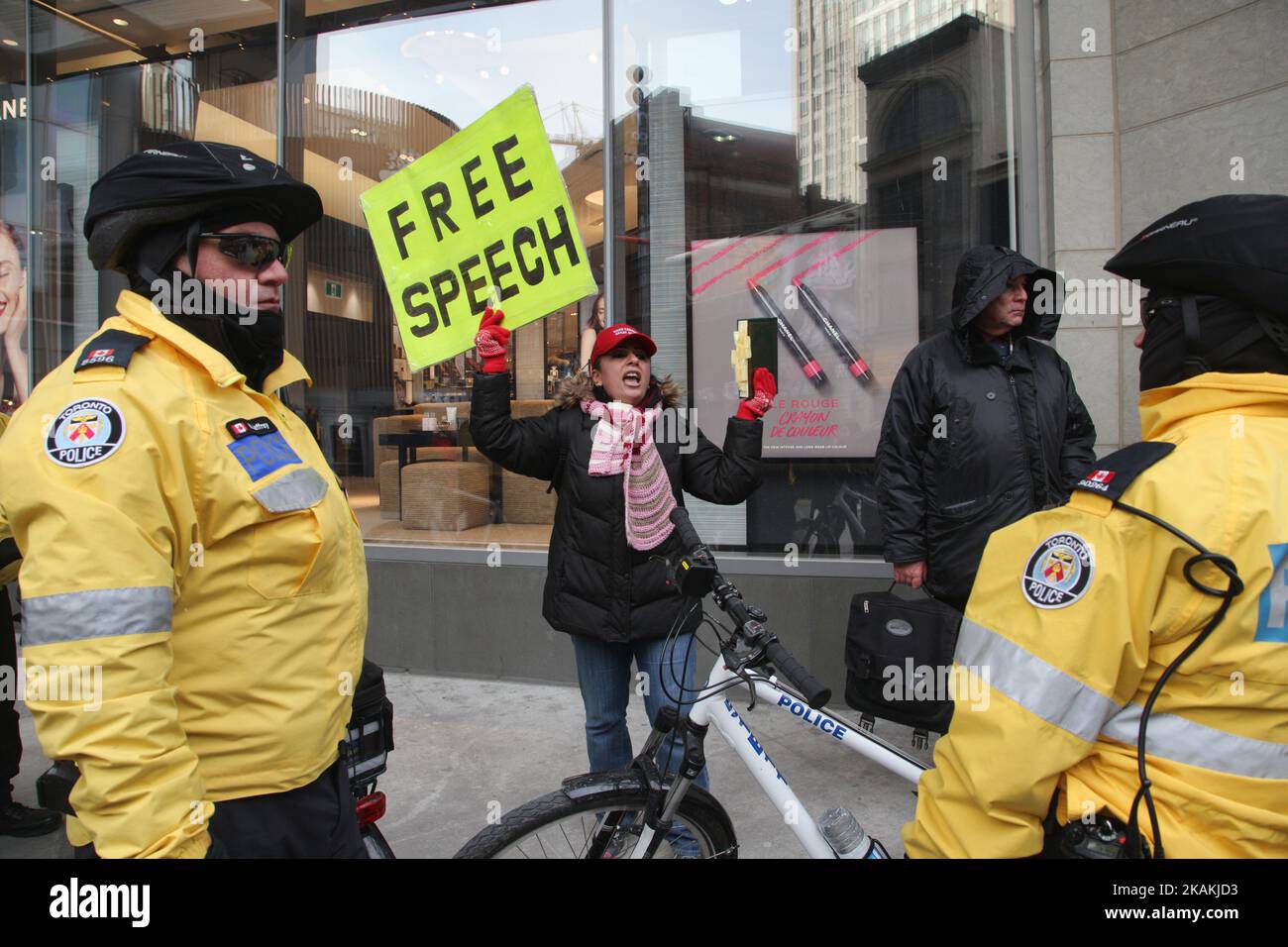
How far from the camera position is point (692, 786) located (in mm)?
2324

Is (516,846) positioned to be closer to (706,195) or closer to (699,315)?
(699,315)

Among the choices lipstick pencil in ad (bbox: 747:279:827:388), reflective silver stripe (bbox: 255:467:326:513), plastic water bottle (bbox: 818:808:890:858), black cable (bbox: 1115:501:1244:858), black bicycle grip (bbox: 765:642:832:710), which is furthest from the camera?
lipstick pencil in ad (bbox: 747:279:827:388)

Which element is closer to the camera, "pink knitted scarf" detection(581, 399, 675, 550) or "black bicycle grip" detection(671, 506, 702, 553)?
"black bicycle grip" detection(671, 506, 702, 553)

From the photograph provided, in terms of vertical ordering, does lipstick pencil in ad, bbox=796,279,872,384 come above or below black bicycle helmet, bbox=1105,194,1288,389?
above

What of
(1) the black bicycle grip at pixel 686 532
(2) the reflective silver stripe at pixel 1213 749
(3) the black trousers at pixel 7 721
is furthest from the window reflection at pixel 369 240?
(2) the reflective silver stripe at pixel 1213 749

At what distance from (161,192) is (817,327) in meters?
4.39

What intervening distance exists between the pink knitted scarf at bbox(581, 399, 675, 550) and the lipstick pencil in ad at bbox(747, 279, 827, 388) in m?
2.55

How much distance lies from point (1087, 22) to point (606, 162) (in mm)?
2957

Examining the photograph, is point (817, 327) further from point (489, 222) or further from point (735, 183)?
point (489, 222)

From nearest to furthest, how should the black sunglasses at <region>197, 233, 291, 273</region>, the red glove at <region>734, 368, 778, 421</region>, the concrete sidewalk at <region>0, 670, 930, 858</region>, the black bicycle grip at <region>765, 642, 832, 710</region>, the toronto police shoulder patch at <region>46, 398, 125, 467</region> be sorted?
the toronto police shoulder patch at <region>46, 398, 125, 467</region> < the black sunglasses at <region>197, 233, 291, 273</region> < the black bicycle grip at <region>765, 642, 832, 710</region> < the red glove at <region>734, 368, 778, 421</region> < the concrete sidewalk at <region>0, 670, 930, 858</region>

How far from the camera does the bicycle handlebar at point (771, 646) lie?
1.97 m

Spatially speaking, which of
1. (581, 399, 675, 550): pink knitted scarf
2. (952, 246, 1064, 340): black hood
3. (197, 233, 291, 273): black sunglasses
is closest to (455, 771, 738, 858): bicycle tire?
(581, 399, 675, 550): pink knitted scarf

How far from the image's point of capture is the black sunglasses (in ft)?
5.49

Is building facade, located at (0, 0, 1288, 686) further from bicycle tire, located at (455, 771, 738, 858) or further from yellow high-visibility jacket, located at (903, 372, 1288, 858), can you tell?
yellow high-visibility jacket, located at (903, 372, 1288, 858)
